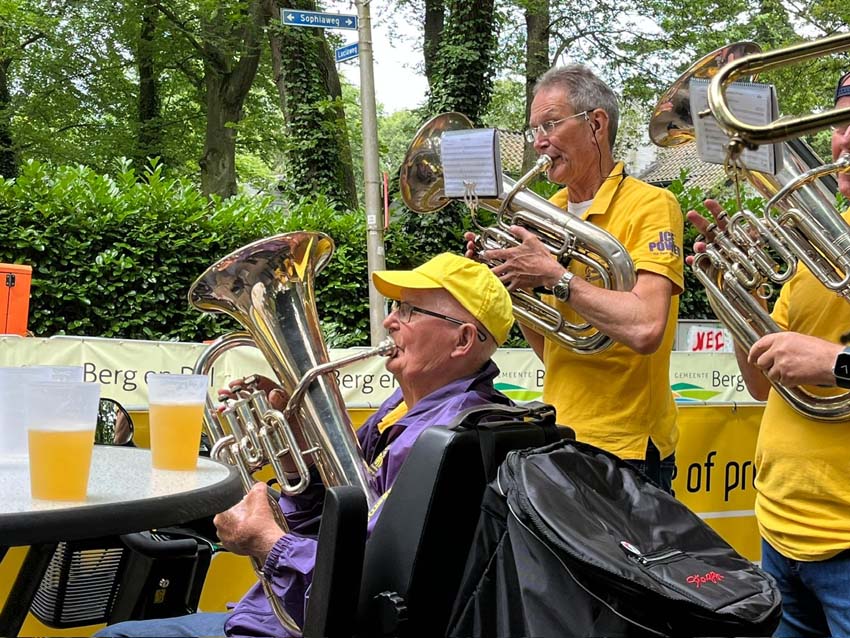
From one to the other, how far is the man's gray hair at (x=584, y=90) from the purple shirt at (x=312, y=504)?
3.16 feet

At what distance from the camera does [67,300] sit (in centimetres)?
830

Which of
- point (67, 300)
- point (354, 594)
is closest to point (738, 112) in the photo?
point (354, 594)

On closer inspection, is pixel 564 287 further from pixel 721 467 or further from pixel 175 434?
pixel 721 467

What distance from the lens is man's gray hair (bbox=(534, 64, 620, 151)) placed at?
291cm

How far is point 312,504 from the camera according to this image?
8.32ft

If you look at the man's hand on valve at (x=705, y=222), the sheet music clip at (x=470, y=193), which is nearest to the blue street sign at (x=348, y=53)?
the sheet music clip at (x=470, y=193)

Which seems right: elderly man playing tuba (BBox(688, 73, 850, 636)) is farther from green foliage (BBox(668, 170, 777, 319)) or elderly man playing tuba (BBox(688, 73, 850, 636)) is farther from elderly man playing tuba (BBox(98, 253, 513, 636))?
green foliage (BBox(668, 170, 777, 319))

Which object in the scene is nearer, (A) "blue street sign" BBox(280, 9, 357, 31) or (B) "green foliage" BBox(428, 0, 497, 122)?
(A) "blue street sign" BBox(280, 9, 357, 31)

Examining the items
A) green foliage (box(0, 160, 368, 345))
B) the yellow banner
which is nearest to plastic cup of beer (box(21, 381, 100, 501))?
the yellow banner

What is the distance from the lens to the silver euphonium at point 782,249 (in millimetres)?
2176

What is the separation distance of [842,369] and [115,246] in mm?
7561

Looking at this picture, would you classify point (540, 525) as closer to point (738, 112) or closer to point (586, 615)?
point (586, 615)

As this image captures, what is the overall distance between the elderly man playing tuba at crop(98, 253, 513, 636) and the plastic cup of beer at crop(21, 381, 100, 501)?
0.65m

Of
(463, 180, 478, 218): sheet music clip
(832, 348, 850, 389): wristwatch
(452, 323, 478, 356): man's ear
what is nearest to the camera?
(832, 348, 850, 389): wristwatch
